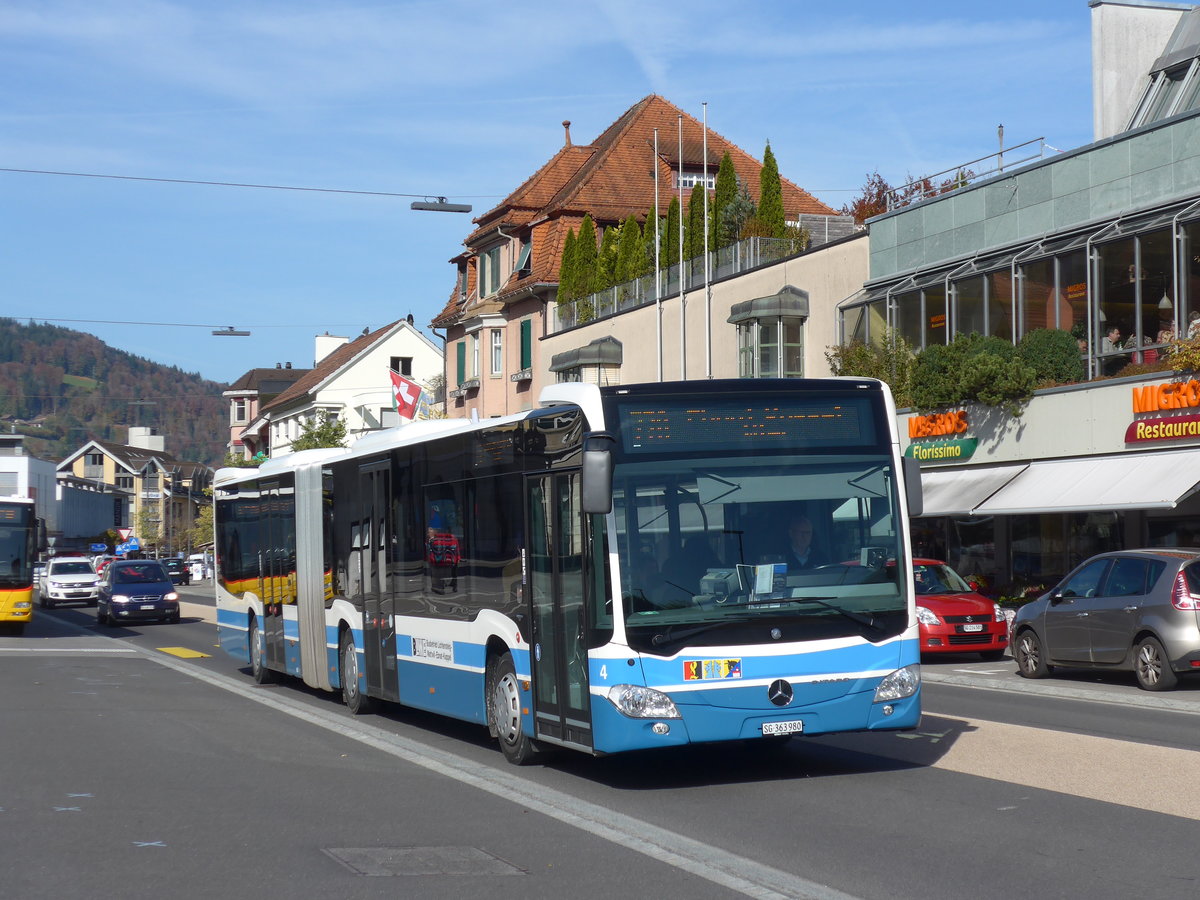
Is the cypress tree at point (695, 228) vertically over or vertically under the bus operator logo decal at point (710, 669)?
over

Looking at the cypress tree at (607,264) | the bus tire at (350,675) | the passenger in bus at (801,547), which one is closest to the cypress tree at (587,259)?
the cypress tree at (607,264)

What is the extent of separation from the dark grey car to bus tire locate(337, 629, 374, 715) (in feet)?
28.9

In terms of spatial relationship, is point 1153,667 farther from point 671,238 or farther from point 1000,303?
point 671,238

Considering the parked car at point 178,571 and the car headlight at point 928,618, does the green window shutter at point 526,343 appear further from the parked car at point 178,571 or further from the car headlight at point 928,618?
the car headlight at point 928,618

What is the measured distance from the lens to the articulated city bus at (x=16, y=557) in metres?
33.2

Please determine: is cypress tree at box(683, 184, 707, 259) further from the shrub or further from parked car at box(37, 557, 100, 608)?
parked car at box(37, 557, 100, 608)

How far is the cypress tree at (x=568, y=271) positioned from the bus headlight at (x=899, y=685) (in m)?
42.5

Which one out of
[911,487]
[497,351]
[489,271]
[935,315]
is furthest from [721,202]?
[911,487]

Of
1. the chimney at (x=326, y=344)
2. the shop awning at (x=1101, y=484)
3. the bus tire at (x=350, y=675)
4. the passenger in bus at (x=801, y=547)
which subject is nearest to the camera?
the passenger in bus at (x=801, y=547)

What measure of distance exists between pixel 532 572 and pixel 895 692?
2793 millimetres

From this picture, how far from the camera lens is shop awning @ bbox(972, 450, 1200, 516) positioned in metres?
24.6

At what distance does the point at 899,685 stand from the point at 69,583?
45.2m

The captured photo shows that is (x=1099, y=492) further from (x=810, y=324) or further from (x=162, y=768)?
(x=162, y=768)

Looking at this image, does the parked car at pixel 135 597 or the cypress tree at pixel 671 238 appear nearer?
the parked car at pixel 135 597
